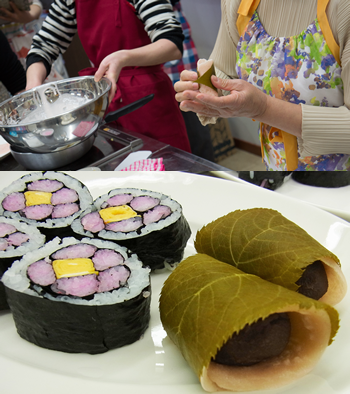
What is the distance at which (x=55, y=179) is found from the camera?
1310 mm

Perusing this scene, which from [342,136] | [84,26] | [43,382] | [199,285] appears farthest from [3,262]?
[84,26]

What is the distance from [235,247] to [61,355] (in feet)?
1.44

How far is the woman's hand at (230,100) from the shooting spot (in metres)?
1.17

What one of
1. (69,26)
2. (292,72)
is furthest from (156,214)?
(69,26)

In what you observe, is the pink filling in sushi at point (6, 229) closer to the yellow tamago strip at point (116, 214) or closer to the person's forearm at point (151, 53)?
the yellow tamago strip at point (116, 214)

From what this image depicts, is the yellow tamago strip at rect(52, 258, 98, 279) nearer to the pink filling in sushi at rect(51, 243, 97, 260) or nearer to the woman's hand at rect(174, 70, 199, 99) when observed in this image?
the pink filling in sushi at rect(51, 243, 97, 260)

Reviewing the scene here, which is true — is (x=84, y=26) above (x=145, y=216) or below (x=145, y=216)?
above

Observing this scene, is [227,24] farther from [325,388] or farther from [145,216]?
[325,388]

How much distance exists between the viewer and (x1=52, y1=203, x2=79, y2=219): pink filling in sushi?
3.85 ft

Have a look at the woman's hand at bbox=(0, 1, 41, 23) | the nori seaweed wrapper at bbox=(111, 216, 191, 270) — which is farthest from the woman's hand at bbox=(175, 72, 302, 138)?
the woman's hand at bbox=(0, 1, 41, 23)

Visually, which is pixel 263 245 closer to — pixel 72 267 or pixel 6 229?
pixel 72 267

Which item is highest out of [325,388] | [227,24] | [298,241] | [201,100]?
[227,24]

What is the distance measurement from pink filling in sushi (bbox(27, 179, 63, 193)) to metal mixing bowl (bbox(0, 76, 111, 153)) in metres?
0.16

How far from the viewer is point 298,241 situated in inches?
31.3
